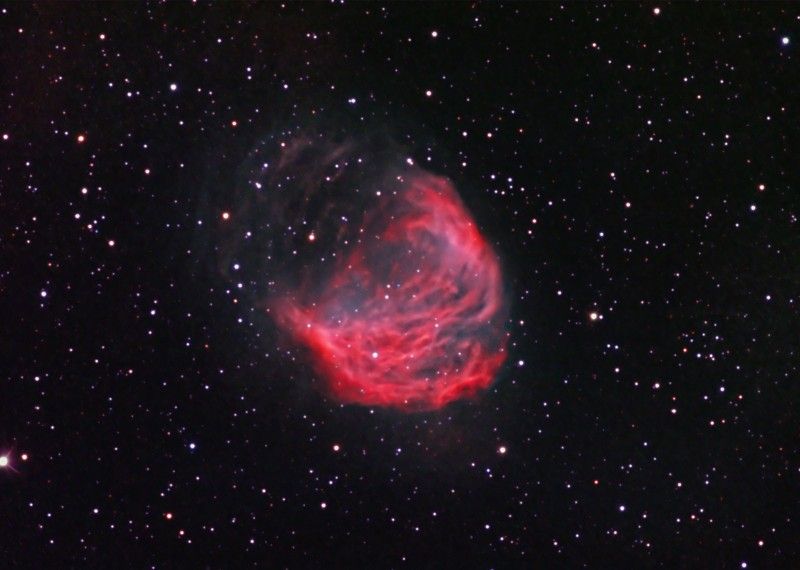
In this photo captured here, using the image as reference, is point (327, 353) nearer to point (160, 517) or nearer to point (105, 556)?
point (160, 517)

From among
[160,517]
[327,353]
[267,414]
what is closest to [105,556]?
[160,517]

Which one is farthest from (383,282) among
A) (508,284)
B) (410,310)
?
(508,284)

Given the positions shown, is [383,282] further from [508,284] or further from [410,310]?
[508,284]
